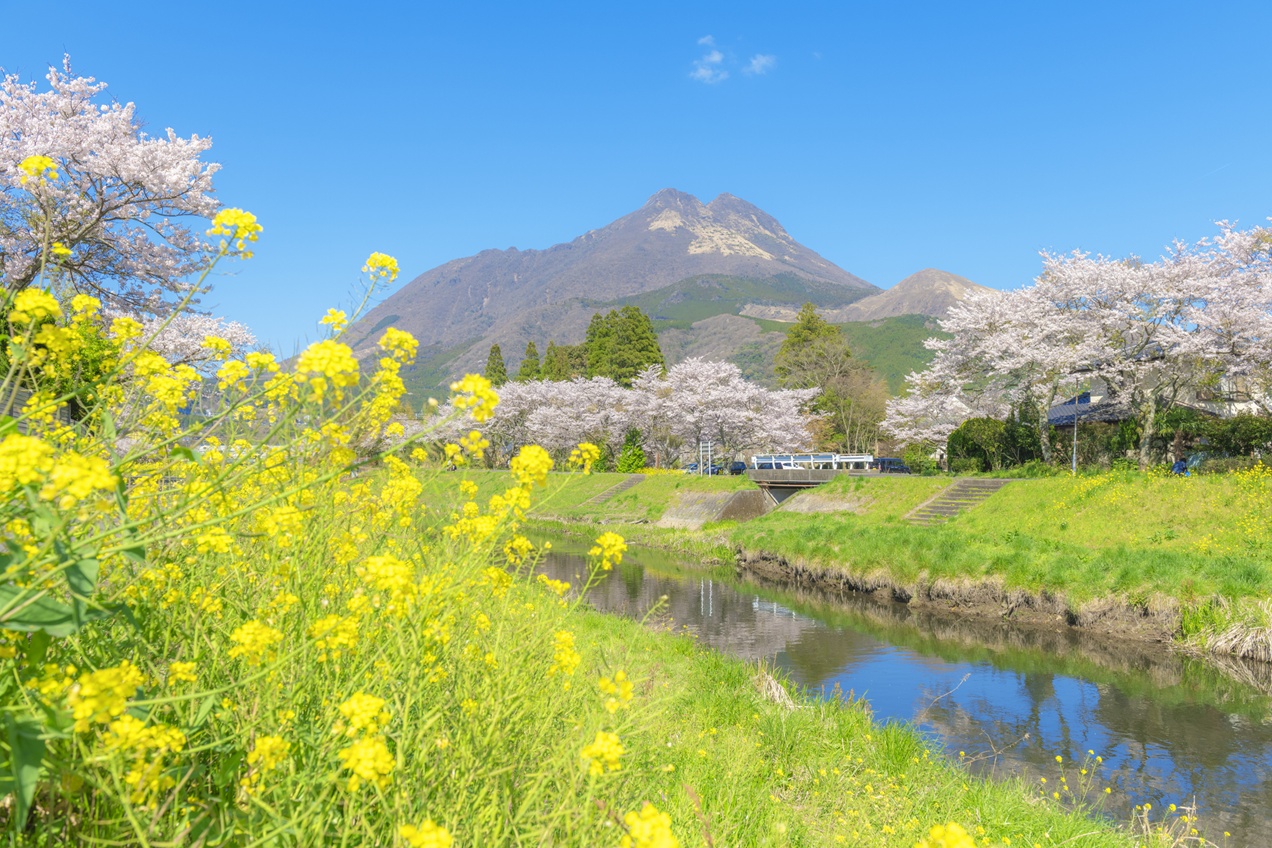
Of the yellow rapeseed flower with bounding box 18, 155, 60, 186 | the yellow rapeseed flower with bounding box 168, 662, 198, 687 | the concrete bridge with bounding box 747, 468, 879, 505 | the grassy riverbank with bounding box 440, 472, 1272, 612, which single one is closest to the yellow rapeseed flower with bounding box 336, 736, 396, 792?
the yellow rapeseed flower with bounding box 168, 662, 198, 687

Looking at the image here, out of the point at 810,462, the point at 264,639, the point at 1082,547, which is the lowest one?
the point at 1082,547

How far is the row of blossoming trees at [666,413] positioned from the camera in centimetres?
4538

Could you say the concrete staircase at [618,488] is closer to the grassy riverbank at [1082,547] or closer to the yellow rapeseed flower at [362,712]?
the grassy riverbank at [1082,547]

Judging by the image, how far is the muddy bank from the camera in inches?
544

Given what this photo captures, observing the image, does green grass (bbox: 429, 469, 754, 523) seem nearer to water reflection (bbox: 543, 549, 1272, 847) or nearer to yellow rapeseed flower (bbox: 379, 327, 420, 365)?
water reflection (bbox: 543, 549, 1272, 847)

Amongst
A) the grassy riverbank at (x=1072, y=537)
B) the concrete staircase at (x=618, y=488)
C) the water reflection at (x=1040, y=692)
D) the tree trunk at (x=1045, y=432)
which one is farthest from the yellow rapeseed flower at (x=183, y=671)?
the concrete staircase at (x=618, y=488)

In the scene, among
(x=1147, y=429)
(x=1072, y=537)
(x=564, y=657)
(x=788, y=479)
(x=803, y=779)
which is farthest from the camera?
(x=788, y=479)

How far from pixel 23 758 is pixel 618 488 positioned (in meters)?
37.3

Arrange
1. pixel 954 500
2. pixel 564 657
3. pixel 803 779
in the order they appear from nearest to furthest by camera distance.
A: pixel 564 657 < pixel 803 779 < pixel 954 500

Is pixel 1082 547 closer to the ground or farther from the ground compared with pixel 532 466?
closer to the ground

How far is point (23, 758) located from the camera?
146 cm

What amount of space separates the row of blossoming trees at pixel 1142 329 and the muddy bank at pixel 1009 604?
1317 centimetres

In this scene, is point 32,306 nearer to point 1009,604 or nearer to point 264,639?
point 264,639

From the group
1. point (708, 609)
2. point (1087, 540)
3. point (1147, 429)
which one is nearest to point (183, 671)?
point (708, 609)
